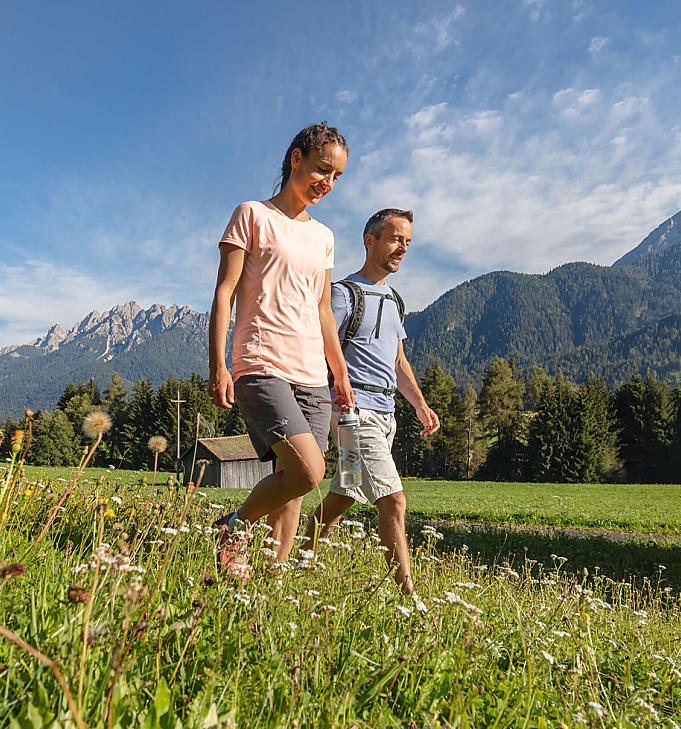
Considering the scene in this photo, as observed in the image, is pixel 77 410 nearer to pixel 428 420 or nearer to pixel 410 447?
pixel 410 447

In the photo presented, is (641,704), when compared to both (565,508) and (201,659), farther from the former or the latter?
(565,508)

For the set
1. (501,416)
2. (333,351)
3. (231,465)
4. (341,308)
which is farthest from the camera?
(501,416)

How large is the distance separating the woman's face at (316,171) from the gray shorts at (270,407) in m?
1.24

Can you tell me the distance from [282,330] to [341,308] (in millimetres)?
1108

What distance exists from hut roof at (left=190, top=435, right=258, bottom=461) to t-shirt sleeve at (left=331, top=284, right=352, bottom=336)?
4540 centimetres

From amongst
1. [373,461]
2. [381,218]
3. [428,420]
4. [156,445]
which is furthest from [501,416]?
[156,445]

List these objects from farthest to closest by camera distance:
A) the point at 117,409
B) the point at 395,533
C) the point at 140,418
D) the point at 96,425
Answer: the point at 117,409 → the point at 140,418 → the point at 395,533 → the point at 96,425

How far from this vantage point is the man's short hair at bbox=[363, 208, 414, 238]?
478cm

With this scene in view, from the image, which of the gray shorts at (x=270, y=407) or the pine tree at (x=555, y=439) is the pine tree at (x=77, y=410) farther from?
the gray shorts at (x=270, y=407)

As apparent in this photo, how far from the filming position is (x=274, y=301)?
3441 millimetres

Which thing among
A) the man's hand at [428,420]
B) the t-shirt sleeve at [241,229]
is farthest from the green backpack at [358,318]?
the t-shirt sleeve at [241,229]

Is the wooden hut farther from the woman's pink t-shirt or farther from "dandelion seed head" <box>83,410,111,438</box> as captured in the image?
"dandelion seed head" <box>83,410,111,438</box>

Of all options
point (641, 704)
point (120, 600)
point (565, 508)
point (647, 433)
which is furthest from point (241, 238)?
point (647, 433)

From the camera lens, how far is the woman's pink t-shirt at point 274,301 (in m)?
3.36
